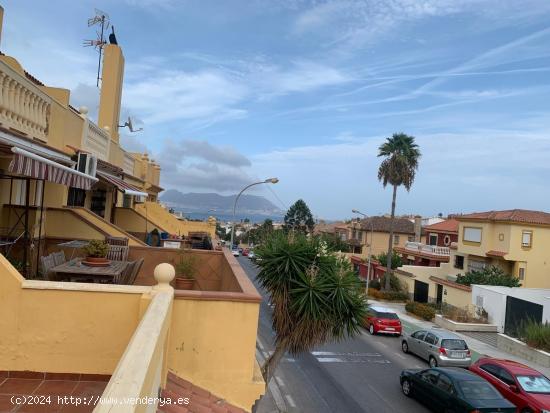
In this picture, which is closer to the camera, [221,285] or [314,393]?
[221,285]

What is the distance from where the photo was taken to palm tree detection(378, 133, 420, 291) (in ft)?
133

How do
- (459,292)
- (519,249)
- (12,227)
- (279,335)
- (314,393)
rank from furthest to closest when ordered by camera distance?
(519,249), (459,292), (314,393), (279,335), (12,227)

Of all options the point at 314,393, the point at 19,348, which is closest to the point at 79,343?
the point at 19,348

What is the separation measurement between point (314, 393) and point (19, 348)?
11468mm

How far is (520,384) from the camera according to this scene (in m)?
13.5

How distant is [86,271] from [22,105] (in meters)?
2.99

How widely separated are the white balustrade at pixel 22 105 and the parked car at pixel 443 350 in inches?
637

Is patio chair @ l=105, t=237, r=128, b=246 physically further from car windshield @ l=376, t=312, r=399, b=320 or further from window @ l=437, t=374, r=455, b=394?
car windshield @ l=376, t=312, r=399, b=320

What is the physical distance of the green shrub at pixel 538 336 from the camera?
21.0 m

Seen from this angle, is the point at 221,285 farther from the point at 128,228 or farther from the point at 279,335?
the point at 128,228

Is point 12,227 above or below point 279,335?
above

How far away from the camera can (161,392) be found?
4598 millimetres

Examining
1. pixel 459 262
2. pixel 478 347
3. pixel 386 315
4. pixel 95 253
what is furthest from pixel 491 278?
pixel 95 253

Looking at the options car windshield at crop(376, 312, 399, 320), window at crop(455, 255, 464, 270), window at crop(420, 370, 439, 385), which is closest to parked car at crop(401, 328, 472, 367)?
window at crop(420, 370, 439, 385)
